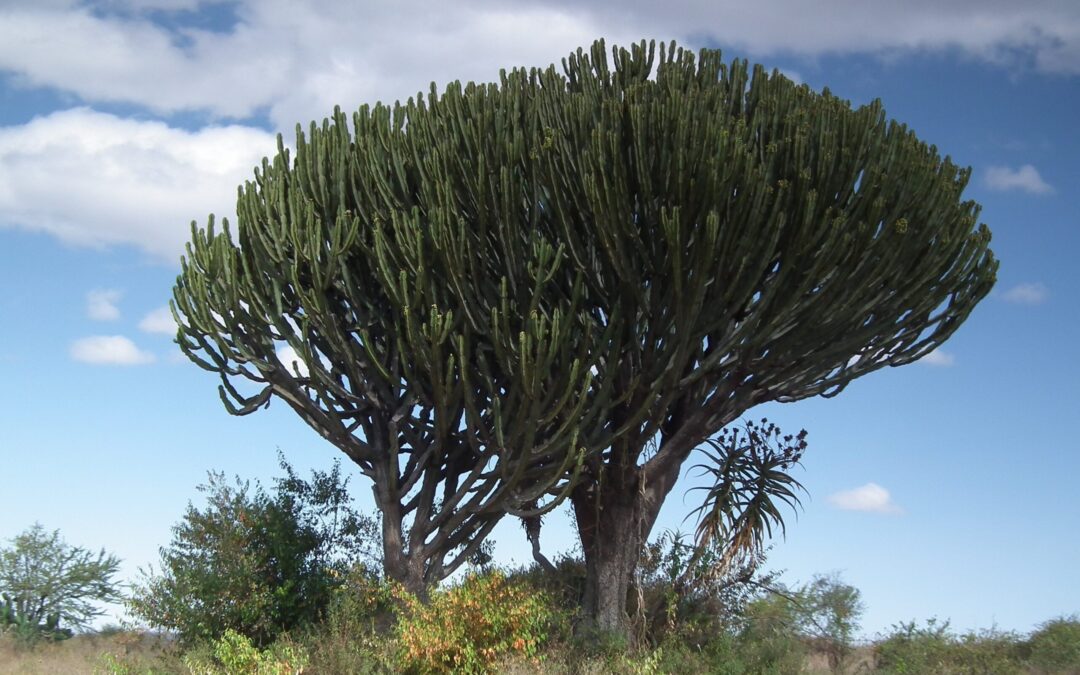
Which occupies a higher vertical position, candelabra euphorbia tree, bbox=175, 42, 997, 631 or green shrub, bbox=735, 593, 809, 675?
candelabra euphorbia tree, bbox=175, 42, 997, 631

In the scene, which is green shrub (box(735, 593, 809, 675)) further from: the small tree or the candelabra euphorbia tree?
the small tree

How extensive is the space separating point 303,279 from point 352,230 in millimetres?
1458

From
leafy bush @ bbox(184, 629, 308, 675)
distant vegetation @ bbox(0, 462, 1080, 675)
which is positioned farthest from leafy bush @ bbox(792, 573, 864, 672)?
leafy bush @ bbox(184, 629, 308, 675)

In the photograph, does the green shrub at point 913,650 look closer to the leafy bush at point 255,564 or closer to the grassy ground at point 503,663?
the grassy ground at point 503,663

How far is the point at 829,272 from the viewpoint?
14.1m

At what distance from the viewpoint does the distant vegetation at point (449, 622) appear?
553 inches

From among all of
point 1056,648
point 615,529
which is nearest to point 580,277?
point 615,529

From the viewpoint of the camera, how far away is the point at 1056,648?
704 inches

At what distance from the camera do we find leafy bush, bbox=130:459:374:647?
16547 millimetres

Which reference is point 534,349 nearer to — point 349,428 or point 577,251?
point 577,251

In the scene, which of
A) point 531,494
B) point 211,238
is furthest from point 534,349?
point 211,238

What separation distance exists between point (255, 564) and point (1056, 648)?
12.5m

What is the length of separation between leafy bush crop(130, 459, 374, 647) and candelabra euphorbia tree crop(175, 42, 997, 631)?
94.1 inches

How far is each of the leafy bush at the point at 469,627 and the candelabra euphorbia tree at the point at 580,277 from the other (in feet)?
3.80
